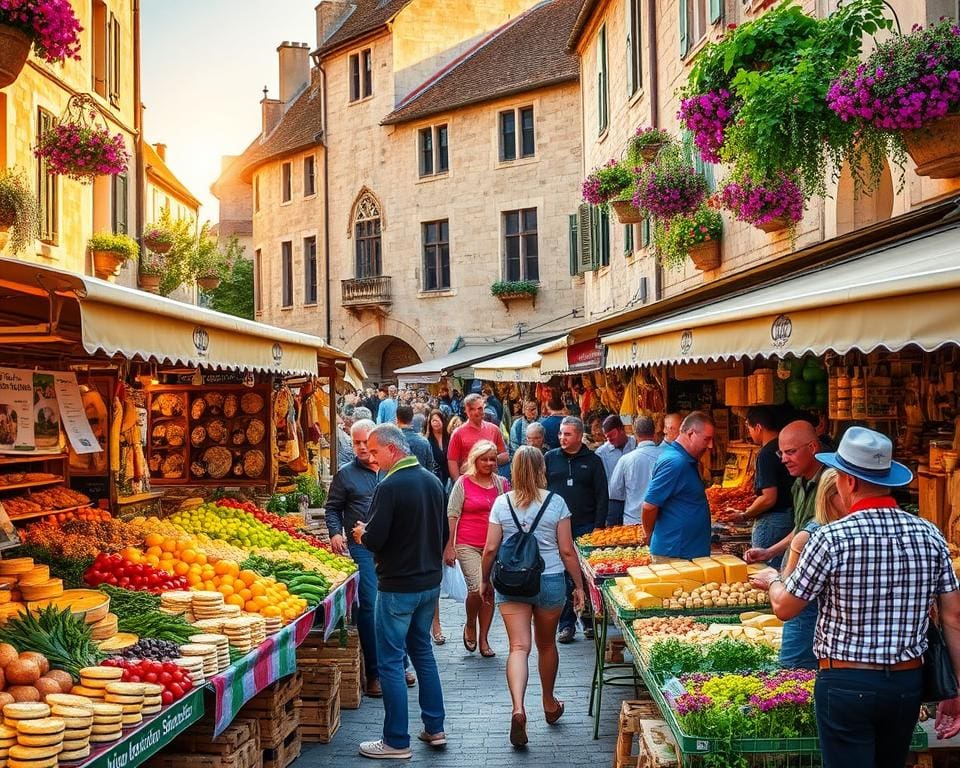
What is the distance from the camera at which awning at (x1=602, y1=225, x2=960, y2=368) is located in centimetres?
384

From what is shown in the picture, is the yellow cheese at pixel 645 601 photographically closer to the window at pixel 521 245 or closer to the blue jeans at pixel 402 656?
the blue jeans at pixel 402 656

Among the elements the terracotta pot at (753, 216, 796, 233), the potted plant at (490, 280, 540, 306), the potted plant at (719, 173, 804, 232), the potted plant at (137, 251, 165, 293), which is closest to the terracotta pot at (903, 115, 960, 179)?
the potted plant at (719, 173, 804, 232)

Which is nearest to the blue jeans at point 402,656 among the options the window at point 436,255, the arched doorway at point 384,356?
the window at point 436,255

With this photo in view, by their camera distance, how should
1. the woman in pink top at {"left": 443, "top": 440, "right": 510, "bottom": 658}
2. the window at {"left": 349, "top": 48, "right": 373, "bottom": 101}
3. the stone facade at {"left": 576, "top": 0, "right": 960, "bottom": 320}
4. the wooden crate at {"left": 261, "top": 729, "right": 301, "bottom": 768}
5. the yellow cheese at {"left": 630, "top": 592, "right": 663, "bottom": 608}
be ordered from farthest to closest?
the window at {"left": 349, "top": 48, "right": 373, "bottom": 101} < the stone facade at {"left": 576, "top": 0, "right": 960, "bottom": 320} < the woman in pink top at {"left": 443, "top": 440, "right": 510, "bottom": 658} < the yellow cheese at {"left": 630, "top": 592, "right": 663, "bottom": 608} < the wooden crate at {"left": 261, "top": 729, "right": 301, "bottom": 768}

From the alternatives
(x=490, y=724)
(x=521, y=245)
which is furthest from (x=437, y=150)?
(x=490, y=724)

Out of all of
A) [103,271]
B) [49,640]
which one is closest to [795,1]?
→ [49,640]

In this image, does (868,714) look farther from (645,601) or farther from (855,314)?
(645,601)

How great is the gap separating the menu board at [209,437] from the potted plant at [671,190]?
5309 mm

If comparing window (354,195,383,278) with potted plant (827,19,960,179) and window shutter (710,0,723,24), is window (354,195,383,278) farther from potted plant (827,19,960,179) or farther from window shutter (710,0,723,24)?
potted plant (827,19,960,179)

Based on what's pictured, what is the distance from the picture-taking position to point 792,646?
504 cm

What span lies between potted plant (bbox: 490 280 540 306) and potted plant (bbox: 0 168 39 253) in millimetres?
19774

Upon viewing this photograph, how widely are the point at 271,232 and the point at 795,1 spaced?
31.7 meters

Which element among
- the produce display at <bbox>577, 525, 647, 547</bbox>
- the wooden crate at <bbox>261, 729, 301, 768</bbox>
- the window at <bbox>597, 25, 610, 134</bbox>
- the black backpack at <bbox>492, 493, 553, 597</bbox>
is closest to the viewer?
the wooden crate at <bbox>261, 729, 301, 768</bbox>

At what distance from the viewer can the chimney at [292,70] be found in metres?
45.5
